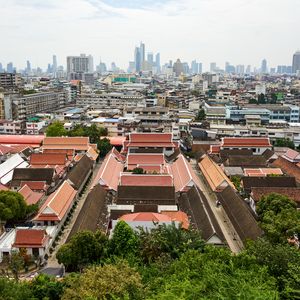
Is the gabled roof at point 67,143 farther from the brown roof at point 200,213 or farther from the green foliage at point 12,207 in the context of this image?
the green foliage at point 12,207

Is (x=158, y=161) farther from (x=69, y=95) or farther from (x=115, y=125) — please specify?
(x=69, y=95)

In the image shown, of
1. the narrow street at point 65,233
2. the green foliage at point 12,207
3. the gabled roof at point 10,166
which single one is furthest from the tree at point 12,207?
the gabled roof at point 10,166

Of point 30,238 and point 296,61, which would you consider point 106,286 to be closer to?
point 30,238

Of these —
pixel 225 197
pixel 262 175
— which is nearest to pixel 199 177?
pixel 262 175

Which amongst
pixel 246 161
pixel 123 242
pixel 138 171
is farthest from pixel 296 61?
pixel 123 242

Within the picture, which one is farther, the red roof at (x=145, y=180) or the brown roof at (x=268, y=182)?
the red roof at (x=145, y=180)

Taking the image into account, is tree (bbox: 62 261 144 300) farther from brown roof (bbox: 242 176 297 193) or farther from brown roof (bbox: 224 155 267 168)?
brown roof (bbox: 224 155 267 168)

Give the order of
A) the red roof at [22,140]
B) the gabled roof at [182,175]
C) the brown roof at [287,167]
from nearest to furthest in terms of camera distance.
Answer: the gabled roof at [182,175]
the brown roof at [287,167]
the red roof at [22,140]
